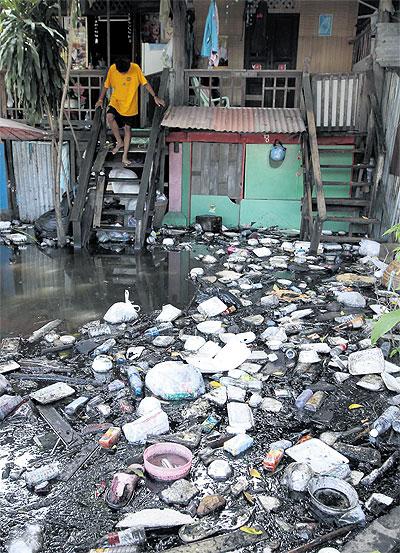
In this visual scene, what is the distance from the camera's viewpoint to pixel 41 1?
699 cm

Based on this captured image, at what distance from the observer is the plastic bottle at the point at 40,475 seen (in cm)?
288

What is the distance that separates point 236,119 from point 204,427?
6500 mm

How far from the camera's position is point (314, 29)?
34.2 ft

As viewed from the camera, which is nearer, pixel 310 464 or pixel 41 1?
pixel 310 464

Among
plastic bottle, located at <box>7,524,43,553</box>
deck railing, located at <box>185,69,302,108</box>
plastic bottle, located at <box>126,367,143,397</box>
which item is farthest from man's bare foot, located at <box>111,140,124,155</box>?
plastic bottle, located at <box>7,524,43,553</box>

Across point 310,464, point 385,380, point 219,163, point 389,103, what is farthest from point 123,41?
point 310,464

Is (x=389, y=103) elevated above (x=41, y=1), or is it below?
below

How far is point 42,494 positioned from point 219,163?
7021 millimetres

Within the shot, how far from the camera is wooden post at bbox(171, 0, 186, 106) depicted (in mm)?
8938

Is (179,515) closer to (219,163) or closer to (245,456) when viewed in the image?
(245,456)

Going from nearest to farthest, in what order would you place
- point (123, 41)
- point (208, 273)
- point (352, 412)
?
point (352, 412) → point (208, 273) → point (123, 41)

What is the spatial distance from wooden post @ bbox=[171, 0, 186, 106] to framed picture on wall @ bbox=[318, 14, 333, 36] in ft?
9.71

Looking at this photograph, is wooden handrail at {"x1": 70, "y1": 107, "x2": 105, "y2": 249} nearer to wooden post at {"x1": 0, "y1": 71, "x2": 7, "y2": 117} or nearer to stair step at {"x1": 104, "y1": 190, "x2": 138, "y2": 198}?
stair step at {"x1": 104, "y1": 190, "x2": 138, "y2": 198}

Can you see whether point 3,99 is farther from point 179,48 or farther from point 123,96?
point 179,48
